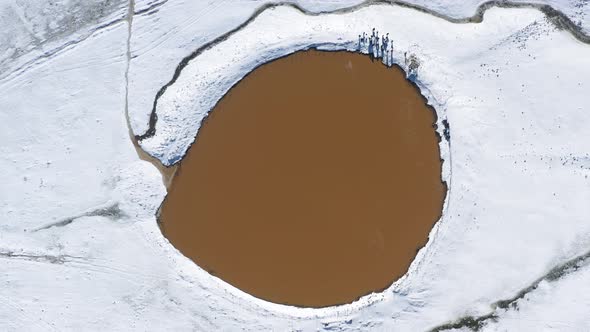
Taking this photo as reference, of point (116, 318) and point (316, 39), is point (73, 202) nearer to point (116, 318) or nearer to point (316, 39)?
point (116, 318)

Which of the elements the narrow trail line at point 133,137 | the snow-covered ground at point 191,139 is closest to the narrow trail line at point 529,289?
the snow-covered ground at point 191,139

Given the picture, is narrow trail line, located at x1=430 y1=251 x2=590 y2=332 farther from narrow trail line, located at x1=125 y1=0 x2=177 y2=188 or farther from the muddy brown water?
narrow trail line, located at x1=125 y1=0 x2=177 y2=188

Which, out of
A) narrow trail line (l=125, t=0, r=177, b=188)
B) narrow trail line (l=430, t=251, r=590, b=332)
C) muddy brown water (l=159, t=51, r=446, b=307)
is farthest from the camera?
narrow trail line (l=125, t=0, r=177, b=188)

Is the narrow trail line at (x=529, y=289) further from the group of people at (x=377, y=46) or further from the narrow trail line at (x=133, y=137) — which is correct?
the narrow trail line at (x=133, y=137)

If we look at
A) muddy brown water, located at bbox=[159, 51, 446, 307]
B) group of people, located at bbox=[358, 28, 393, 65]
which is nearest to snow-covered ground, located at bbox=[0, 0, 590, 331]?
group of people, located at bbox=[358, 28, 393, 65]

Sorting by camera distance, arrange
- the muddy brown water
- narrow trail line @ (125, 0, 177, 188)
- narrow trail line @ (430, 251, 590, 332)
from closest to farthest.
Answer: narrow trail line @ (430, 251, 590, 332)
the muddy brown water
narrow trail line @ (125, 0, 177, 188)

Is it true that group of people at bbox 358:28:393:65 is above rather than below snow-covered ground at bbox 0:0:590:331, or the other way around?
above
